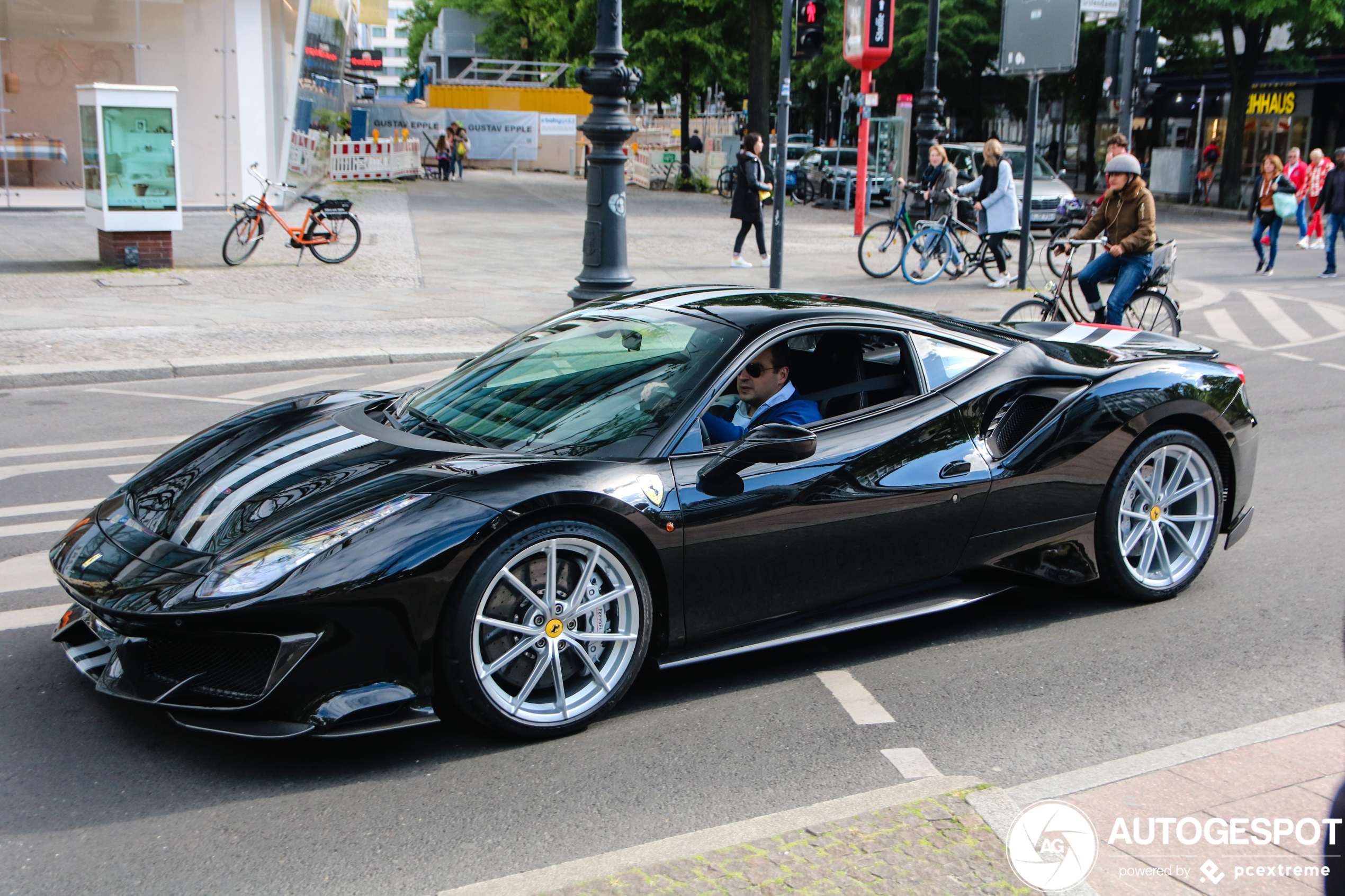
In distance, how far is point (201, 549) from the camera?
3566 mm

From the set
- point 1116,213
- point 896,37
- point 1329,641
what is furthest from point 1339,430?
point 896,37

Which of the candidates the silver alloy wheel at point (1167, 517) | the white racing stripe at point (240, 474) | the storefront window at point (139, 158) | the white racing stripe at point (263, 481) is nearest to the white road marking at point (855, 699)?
the silver alloy wheel at point (1167, 517)

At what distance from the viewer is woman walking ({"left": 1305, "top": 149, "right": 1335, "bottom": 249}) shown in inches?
887

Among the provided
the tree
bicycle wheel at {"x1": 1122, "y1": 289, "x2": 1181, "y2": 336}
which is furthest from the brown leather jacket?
the tree

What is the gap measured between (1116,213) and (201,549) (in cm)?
879

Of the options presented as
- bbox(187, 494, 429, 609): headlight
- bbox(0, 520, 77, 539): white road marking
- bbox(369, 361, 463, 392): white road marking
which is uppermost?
bbox(187, 494, 429, 609): headlight

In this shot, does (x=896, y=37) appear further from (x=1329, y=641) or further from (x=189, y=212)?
(x=1329, y=641)

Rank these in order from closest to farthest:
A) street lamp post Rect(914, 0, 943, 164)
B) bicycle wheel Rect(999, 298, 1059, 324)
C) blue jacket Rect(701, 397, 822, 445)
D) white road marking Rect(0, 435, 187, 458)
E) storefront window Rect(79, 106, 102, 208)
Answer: blue jacket Rect(701, 397, 822, 445) → white road marking Rect(0, 435, 187, 458) → bicycle wheel Rect(999, 298, 1059, 324) → storefront window Rect(79, 106, 102, 208) → street lamp post Rect(914, 0, 943, 164)

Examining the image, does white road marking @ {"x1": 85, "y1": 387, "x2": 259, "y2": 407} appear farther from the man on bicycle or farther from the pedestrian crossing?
the pedestrian crossing

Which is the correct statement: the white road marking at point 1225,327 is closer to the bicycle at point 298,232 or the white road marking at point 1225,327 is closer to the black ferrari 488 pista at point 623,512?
the black ferrari 488 pista at point 623,512

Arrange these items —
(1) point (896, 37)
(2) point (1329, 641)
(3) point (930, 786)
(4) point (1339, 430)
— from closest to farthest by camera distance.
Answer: (3) point (930, 786)
(2) point (1329, 641)
(4) point (1339, 430)
(1) point (896, 37)

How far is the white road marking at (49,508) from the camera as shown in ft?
19.5

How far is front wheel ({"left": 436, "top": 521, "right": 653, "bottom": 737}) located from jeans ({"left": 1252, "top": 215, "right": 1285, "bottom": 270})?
56.8 feet

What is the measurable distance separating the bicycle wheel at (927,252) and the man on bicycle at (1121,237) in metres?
5.09
